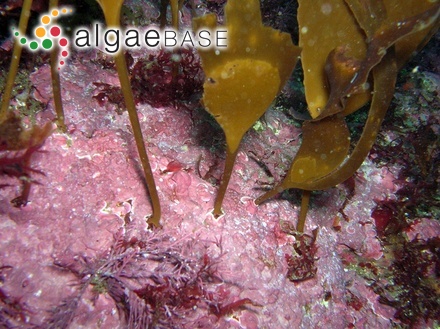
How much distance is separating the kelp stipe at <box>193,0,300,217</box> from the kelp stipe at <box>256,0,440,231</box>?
427 mm

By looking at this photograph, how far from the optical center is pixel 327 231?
9.34 feet

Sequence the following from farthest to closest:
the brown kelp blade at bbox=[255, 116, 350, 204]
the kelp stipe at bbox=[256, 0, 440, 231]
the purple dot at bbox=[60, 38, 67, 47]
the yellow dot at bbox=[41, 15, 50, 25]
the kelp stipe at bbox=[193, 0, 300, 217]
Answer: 1. the purple dot at bbox=[60, 38, 67, 47]
2. the yellow dot at bbox=[41, 15, 50, 25]
3. the brown kelp blade at bbox=[255, 116, 350, 204]
4. the kelp stipe at bbox=[256, 0, 440, 231]
5. the kelp stipe at bbox=[193, 0, 300, 217]

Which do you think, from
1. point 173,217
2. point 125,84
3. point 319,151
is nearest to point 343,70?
point 319,151

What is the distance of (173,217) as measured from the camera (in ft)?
6.98

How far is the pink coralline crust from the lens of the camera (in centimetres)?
183

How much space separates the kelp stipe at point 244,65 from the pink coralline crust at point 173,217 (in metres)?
0.86

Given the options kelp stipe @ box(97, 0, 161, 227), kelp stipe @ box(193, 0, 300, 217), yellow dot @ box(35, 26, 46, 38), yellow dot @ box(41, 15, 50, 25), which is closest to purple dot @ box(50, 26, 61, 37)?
yellow dot @ box(35, 26, 46, 38)

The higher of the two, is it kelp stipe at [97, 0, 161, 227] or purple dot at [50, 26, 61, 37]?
purple dot at [50, 26, 61, 37]

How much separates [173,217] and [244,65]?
3.93ft

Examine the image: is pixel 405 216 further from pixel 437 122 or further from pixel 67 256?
pixel 67 256

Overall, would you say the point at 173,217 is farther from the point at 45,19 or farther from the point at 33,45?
the point at 45,19

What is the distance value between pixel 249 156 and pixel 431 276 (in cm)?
233

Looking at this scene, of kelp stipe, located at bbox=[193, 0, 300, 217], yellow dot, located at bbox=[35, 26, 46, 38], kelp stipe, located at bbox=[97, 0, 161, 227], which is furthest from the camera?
yellow dot, located at bbox=[35, 26, 46, 38]

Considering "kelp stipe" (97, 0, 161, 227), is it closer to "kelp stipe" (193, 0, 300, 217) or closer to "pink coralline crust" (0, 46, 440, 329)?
"pink coralline crust" (0, 46, 440, 329)
